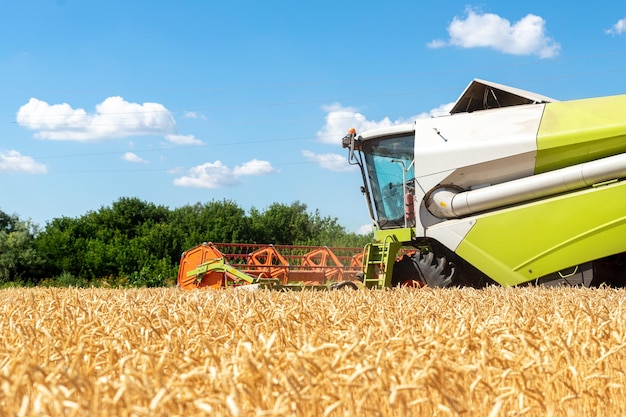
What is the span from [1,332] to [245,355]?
2.07 meters

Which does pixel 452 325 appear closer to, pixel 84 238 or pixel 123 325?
pixel 123 325

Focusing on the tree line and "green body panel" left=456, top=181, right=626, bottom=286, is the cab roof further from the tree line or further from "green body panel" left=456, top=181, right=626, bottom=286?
the tree line

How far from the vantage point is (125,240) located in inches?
1018

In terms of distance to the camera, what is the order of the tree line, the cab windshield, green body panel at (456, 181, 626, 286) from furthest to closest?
the tree line
the cab windshield
green body panel at (456, 181, 626, 286)

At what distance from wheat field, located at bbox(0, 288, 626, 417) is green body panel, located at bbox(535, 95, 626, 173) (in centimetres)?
535

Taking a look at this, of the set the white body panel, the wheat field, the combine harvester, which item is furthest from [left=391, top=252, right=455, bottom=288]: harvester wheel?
the wheat field

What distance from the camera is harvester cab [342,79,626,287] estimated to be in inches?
345

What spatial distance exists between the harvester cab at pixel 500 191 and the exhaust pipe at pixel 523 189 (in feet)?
0.04

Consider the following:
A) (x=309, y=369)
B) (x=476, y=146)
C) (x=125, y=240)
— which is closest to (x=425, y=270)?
(x=476, y=146)

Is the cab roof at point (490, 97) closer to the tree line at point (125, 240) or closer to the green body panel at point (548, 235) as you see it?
the green body panel at point (548, 235)

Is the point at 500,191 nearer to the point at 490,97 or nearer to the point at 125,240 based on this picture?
the point at 490,97

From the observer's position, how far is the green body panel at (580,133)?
8.80 metres

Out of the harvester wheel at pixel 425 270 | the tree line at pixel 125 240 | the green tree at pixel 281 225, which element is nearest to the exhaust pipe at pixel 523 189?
the harvester wheel at pixel 425 270

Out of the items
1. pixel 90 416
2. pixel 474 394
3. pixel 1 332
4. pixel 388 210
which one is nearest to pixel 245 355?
pixel 90 416
